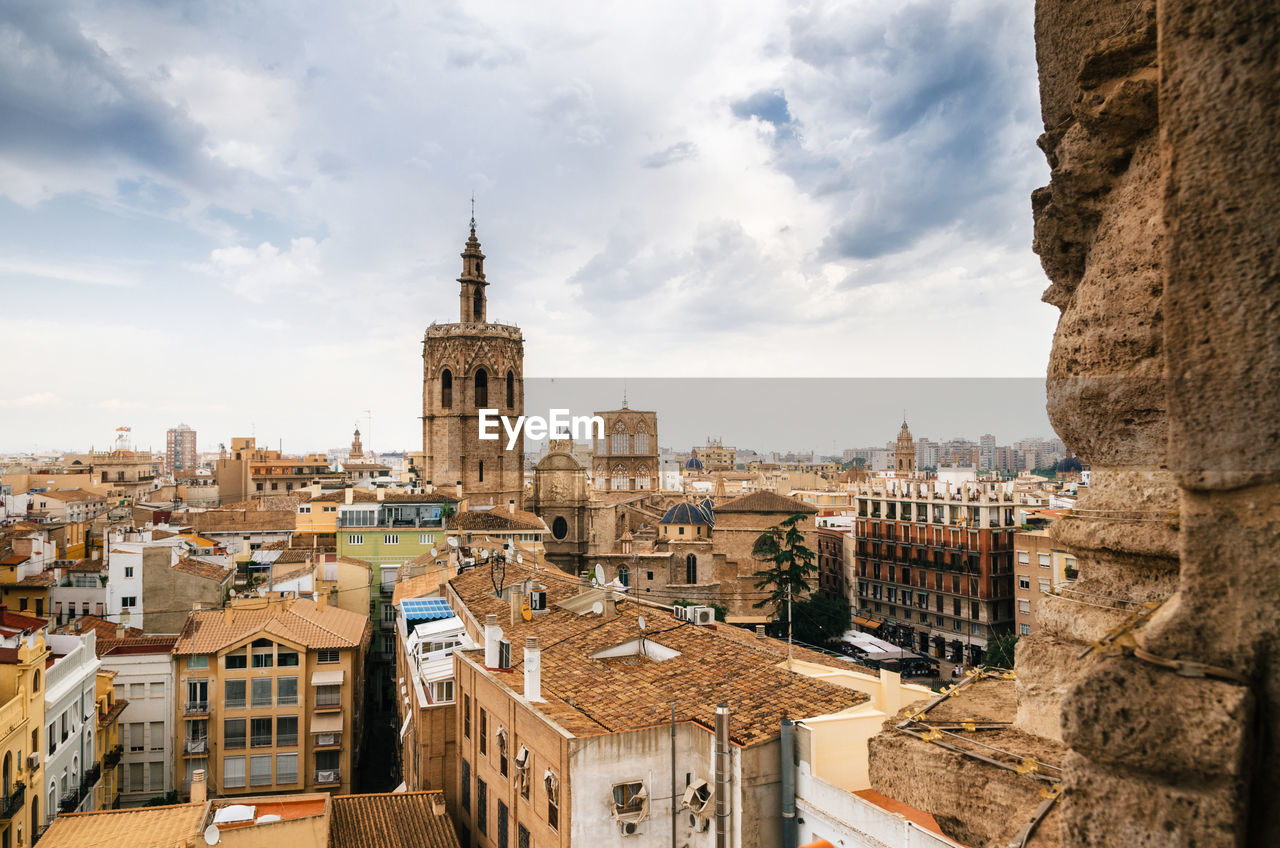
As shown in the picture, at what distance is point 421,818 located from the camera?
14961 millimetres

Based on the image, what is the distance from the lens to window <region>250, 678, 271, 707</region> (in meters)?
23.0

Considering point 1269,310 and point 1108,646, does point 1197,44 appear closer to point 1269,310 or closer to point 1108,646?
point 1269,310

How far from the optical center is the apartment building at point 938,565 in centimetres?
3756

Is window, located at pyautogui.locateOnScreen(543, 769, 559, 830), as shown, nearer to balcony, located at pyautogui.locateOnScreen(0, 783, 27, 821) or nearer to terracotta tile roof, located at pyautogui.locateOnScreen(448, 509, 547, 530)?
balcony, located at pyautogui.locateOnScreen(0, 783, 27, 821)

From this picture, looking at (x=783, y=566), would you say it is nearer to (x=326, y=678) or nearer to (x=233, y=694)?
(x=326, y=678)

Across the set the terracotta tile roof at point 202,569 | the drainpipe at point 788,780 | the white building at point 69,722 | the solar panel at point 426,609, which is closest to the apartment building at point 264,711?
the solar panel at point 426,609

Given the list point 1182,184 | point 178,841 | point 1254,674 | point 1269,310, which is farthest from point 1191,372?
point 178,841

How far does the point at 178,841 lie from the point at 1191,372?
1516cm

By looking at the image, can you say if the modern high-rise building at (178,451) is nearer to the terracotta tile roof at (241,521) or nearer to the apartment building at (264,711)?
the terracotta tile roof at (241,521)

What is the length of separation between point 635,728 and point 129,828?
864cm

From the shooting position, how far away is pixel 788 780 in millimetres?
10805

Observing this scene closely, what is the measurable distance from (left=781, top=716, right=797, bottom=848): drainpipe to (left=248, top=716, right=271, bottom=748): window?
669 inches

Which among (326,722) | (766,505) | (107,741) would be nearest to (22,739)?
(107,741)

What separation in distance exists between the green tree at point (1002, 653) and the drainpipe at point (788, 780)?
2067cm
